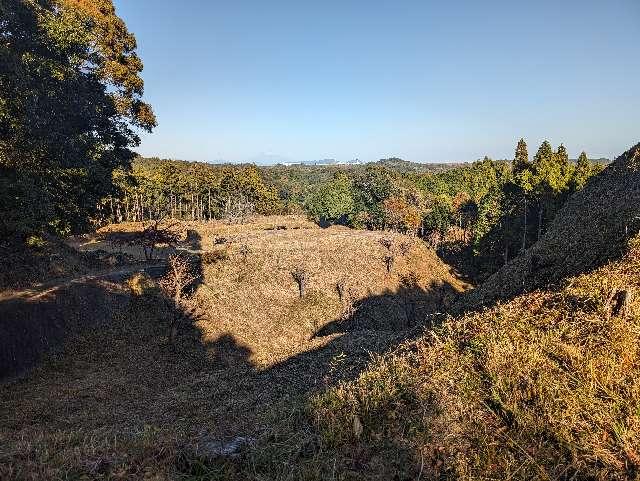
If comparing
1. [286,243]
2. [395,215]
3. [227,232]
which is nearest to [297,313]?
[286,243]

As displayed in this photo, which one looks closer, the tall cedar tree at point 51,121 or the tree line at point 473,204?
the tall cedar tree at point 51,121

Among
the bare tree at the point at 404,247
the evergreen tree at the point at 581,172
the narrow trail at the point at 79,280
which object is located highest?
the evergreen tree at the point at 581,172

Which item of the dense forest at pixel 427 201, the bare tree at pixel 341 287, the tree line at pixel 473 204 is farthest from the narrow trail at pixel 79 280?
the tree line at pixel 473 204

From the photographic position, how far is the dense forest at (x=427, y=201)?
58312mm

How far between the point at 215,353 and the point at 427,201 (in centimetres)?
8480

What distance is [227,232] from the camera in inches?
2537

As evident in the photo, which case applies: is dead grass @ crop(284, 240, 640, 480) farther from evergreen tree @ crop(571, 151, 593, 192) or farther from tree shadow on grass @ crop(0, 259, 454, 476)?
evergreen tree @ crop(571, 151, 593, 192)

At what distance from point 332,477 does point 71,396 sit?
53.4ft

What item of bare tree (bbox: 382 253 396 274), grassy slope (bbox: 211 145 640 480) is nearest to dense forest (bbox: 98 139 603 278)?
bare tree (bbox: 382 253 396 274)

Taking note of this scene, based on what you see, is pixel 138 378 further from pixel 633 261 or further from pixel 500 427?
pixel 633 261

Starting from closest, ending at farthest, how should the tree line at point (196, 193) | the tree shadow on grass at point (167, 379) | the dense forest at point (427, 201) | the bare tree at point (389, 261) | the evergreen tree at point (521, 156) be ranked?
the tree shadow on grass at point (167, 379)
the bare tree at point (389, 261)
the dense forest at point (427, 201)
the evergreen tree at point (521, 156)
the tree line at point (196, 193)

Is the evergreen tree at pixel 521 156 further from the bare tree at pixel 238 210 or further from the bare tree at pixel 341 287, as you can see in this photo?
the bare tree at pixel 238 210

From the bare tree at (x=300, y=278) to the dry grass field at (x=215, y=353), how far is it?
1.81 ft

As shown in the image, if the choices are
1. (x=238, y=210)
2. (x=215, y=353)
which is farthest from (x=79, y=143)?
(x=238, y=210)
